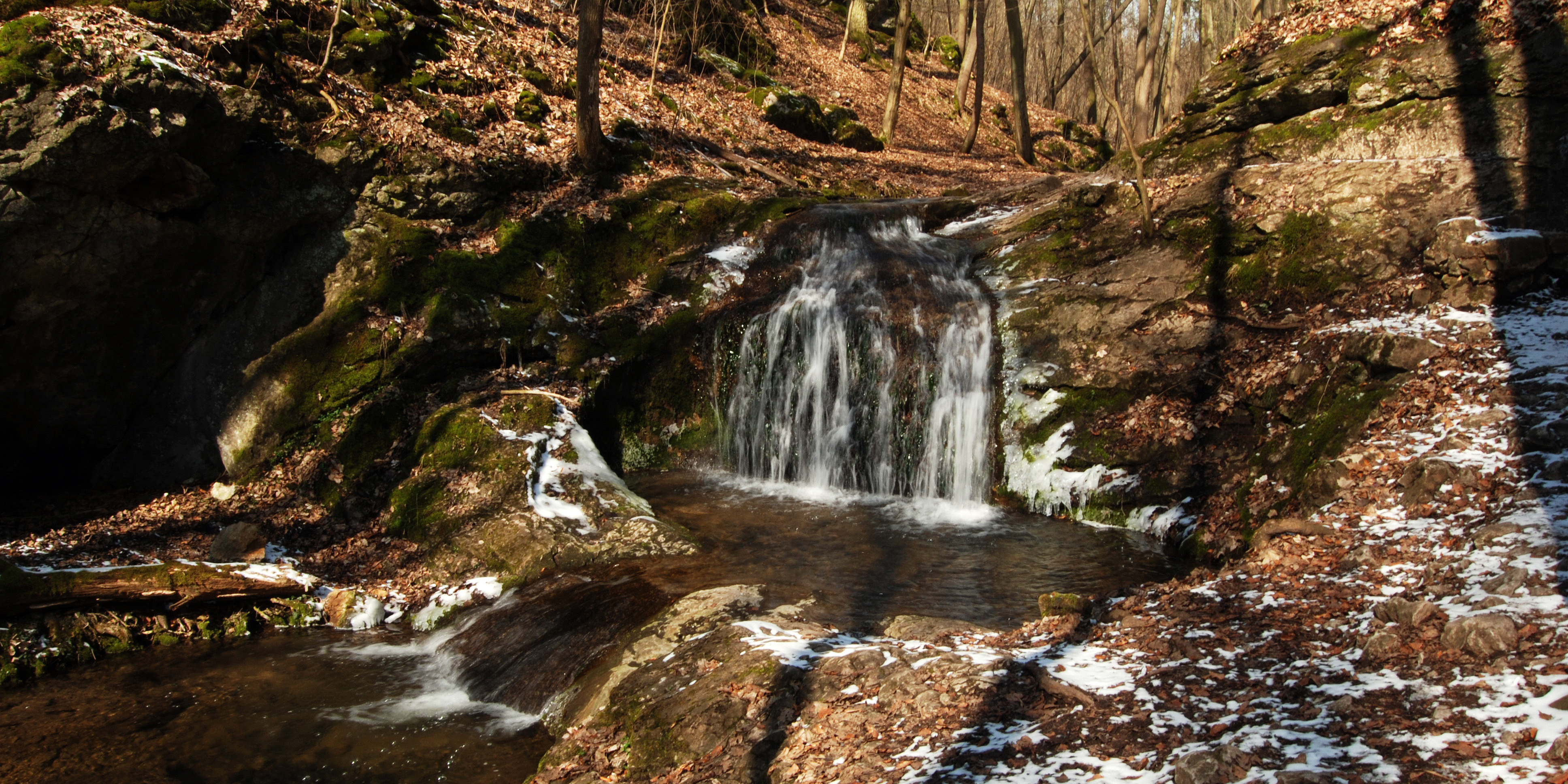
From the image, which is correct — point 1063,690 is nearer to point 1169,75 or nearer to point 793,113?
point 793,113

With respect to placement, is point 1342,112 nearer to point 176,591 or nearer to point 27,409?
point 176,591

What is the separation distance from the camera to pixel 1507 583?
4.27 meters

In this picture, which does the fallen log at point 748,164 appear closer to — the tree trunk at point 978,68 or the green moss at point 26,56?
the tree trunk at point 978,68

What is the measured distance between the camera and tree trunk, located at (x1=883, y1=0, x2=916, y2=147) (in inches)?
782

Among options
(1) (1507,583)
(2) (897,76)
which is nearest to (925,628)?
Result: (1) (1507,583)

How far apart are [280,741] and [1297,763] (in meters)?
5.83

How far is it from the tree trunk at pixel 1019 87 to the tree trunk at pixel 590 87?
407 inches

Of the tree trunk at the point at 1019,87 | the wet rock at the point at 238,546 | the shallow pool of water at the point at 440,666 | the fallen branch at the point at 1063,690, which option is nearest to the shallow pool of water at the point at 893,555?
the shallow pool of water at the point at 440,666

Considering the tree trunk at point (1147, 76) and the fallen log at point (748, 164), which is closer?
the fallen log at point (748, 164)

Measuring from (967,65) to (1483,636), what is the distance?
23104mm

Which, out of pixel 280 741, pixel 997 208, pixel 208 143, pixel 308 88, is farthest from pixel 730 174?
pixel 280 741

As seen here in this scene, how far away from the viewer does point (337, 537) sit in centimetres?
878

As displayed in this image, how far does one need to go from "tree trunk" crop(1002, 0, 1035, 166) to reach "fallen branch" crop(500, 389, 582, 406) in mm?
14204

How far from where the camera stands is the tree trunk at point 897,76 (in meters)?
19.9
